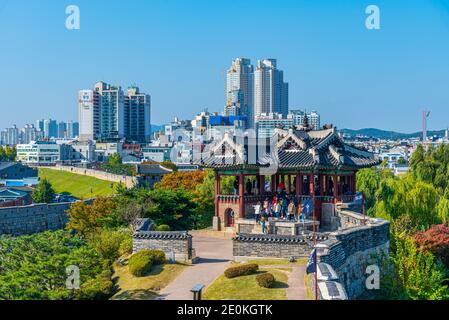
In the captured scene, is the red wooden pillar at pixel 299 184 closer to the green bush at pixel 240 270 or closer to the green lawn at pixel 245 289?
the green lawn at pixel 245 289

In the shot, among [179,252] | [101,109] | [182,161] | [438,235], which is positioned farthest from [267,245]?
[101,109]

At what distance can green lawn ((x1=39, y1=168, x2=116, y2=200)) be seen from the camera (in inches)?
3500

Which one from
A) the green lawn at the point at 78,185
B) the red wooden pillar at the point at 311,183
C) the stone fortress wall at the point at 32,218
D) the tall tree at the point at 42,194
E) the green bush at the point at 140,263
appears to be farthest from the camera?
the green lawn at the point at 78,185

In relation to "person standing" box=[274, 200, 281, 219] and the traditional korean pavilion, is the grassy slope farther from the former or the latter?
the traditional korean pavilion

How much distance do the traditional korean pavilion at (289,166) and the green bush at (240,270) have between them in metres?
10.8

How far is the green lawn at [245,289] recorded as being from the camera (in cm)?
2159

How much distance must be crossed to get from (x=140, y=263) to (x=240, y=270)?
13.5 ft

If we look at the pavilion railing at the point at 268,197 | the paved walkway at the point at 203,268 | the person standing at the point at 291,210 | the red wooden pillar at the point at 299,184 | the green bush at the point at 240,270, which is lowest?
the paved walkway at the point at 203,268

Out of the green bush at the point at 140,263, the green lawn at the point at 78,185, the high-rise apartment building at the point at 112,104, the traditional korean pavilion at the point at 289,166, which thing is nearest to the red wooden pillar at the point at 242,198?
the traditional korean pavilion at the point at 289,166

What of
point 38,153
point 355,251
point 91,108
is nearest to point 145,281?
point 355,251

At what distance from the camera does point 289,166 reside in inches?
1372

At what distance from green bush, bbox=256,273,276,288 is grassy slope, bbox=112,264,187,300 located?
3553mm

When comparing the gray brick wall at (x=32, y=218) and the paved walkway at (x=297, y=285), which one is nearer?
the paved walkway at (x=297, y=285)
